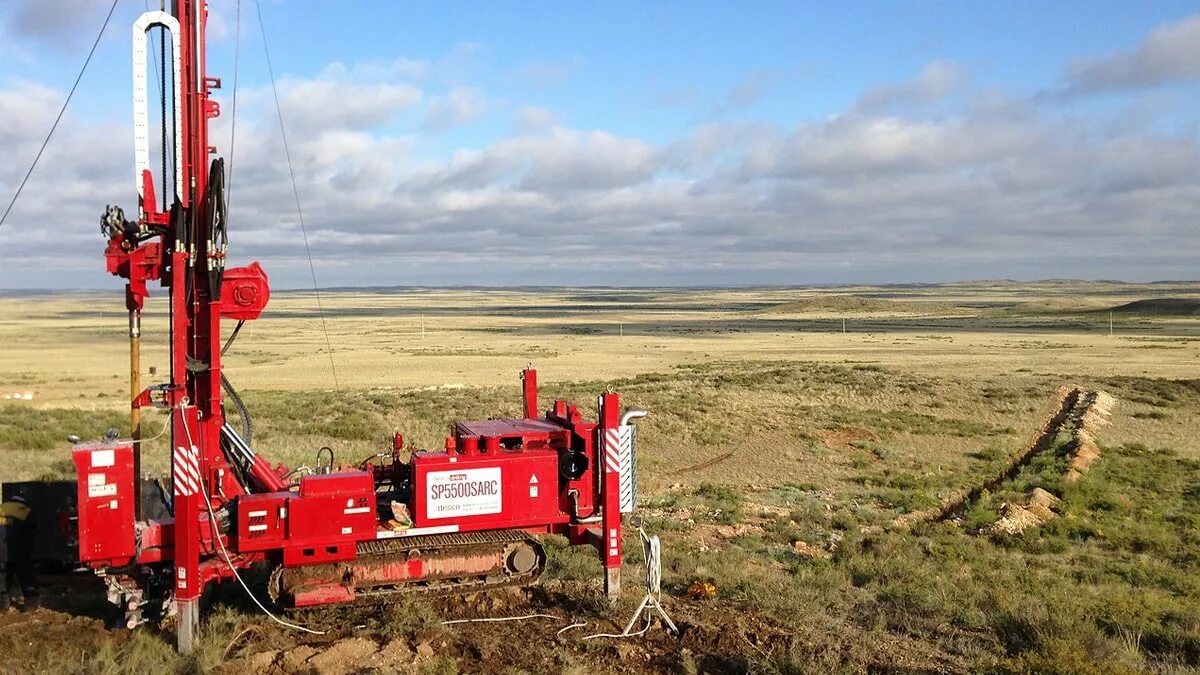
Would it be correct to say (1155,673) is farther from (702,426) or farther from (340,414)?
(340,414)

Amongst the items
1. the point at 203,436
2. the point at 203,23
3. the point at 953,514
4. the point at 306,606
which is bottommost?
the point at 953,514

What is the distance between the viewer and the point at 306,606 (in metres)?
7.85

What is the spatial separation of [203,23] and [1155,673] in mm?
9613

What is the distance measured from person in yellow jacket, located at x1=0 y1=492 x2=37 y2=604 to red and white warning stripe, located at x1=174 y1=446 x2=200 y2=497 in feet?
7.25

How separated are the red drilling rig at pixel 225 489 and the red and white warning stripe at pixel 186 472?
11 millimetres

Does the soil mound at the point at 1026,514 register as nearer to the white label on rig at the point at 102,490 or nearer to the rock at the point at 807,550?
the rock at the point at 807,550

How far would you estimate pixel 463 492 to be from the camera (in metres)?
8.21

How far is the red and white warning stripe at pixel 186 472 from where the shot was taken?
7.32 metres

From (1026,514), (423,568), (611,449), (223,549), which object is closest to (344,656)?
(423,568)

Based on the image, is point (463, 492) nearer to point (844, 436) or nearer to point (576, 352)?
point (844, 436)

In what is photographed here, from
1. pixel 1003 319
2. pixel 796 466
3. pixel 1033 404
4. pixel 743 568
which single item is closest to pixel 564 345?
pixel 1033 404

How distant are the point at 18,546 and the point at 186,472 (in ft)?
7.96

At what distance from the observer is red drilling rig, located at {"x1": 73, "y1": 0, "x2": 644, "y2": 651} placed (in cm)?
738

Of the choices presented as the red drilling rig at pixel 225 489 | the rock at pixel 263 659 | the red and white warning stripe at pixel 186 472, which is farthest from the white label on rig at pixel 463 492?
the red and white warning stripe at pixel 186 472
